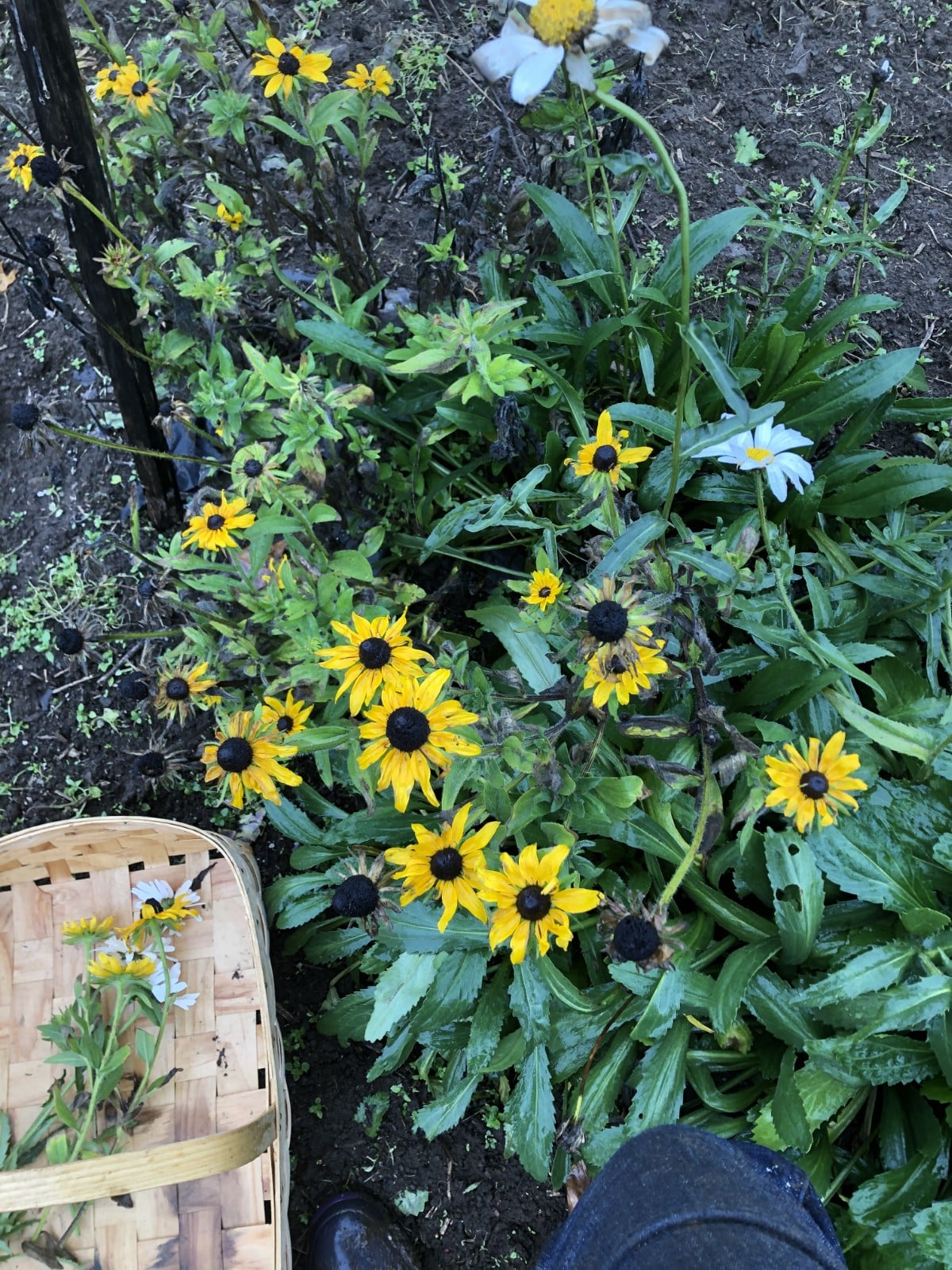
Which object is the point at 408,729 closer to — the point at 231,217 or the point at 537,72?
the point at 537,72

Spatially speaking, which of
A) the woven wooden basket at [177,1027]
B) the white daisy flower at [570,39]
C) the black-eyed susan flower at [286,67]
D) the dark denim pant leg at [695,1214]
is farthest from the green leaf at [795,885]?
the black-eyed susan flower at [286,67]

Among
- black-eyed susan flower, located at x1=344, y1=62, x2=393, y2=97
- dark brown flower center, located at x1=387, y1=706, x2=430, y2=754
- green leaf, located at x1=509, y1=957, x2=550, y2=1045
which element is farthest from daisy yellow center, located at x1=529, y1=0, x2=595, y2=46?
green leaf, located at x1=509, y1=957, x2=550, y2=1045

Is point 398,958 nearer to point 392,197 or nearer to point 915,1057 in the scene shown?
point 915,1057

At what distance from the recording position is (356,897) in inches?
49.0

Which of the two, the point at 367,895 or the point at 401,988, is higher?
the point at 367,895

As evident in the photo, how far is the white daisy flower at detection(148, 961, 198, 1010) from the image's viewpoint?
1683 millimetres

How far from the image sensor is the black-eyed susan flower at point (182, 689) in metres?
1.55

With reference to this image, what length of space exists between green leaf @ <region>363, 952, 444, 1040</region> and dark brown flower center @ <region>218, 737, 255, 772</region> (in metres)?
0.48

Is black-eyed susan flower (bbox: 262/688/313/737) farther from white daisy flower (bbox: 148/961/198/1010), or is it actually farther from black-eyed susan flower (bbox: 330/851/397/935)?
white daisy flower (bbox: 148/961/198/1010)

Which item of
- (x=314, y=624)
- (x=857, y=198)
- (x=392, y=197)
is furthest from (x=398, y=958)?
(x=857, y=198)

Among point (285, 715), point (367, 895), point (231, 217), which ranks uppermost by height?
point (231, 217)

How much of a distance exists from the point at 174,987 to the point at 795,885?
1.19 m

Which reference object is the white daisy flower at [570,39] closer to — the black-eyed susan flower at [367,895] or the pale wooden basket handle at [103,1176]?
the black-eyed susan flower at [367,895]

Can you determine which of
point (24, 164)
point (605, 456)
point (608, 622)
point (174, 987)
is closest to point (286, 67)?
point (24, 164)
